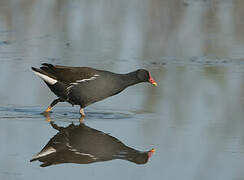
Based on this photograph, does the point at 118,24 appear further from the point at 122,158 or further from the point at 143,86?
the point at 122,158

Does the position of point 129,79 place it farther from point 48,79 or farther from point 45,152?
point 45,152

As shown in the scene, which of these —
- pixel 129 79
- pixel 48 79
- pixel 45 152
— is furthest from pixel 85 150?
pixel 129 79

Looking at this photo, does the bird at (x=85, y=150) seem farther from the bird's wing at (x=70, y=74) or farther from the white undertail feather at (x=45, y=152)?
the bird's wing at (x=70, y=74)

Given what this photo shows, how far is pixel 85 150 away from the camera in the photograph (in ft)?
21.3

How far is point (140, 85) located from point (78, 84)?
54.7 inches

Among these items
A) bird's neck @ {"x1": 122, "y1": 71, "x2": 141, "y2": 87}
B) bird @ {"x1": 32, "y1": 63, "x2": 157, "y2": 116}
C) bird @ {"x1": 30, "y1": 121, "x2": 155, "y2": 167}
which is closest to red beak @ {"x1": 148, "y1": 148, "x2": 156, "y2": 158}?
bird @ {"x1": 30, "y1": 121, "x2": 155, "y2": 167}

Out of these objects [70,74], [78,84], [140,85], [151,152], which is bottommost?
[140,85]

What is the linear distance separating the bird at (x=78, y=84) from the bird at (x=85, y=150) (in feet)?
3.29

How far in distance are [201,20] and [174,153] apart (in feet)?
23.2

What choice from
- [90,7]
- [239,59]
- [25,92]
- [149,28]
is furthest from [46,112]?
[90,7]

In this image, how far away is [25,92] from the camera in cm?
867

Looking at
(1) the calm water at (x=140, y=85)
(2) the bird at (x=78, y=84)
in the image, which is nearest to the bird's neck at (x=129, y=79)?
(2) the bird at (x=78, y=84)

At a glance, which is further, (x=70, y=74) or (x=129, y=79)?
(x=129, y=79)

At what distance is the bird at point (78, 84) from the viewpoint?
26.8 ft
